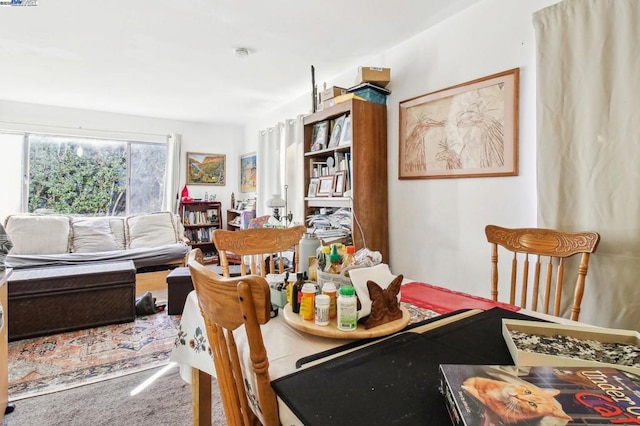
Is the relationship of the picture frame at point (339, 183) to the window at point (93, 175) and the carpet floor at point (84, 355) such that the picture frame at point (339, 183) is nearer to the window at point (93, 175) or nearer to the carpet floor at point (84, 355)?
the carpet floor at point (84, 355)

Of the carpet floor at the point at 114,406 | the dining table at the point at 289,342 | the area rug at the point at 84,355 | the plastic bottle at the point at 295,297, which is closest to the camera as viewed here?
the dining table at the point at 289,342

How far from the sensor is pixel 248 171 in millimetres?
5363

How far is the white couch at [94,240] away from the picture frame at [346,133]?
2610mm

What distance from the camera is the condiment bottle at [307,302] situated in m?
0.90

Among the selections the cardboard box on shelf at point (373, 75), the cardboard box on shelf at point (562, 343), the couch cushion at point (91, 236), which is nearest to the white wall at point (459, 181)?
the cardboard box on shelf at point (373, 75)

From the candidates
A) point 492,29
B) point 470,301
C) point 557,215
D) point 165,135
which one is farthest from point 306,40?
point 165,135

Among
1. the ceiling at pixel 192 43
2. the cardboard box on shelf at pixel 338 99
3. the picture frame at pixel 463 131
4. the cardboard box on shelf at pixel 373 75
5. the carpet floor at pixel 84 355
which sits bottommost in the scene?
the carpet floor at pixel 84 355

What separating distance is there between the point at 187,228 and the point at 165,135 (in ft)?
4.86

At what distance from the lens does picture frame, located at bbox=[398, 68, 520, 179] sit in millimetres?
1809

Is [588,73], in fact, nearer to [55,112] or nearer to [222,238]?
[222,238]

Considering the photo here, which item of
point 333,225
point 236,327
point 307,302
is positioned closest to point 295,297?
point 307,302

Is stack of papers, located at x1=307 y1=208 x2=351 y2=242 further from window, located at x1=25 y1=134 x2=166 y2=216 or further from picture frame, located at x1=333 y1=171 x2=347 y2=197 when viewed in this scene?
window, located at x1=25 y1=134 x2=166 y2=216

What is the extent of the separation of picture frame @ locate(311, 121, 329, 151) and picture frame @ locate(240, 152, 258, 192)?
7.43 feet

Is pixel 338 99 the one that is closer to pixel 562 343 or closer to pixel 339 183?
pixel 339 183
